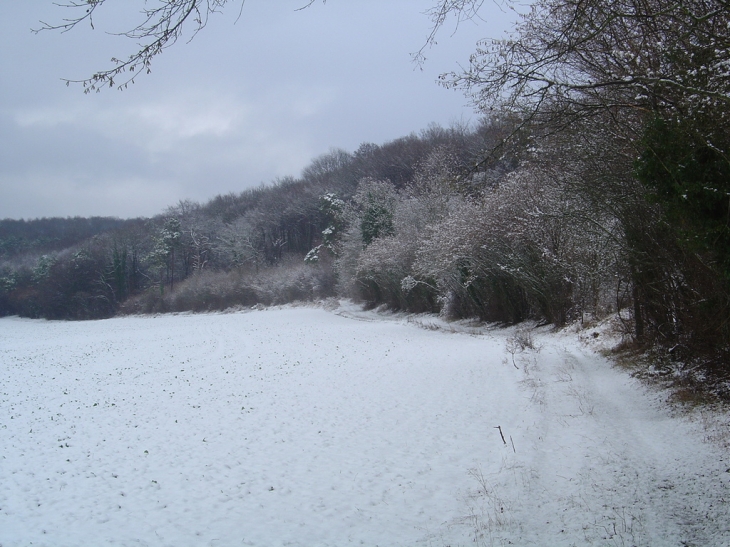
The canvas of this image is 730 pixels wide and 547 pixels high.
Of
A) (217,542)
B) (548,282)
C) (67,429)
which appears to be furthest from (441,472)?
(548,282)

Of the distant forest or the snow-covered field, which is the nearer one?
the snow-covered field

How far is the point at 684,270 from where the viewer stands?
9.11 meters

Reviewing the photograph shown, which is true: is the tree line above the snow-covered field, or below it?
above

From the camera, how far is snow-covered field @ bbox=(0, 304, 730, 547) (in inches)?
232

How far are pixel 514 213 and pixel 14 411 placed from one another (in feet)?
62.5

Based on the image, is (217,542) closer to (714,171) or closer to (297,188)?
(714,171)

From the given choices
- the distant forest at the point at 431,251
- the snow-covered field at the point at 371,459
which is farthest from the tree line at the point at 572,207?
the snow-covered field at the point at 371,459

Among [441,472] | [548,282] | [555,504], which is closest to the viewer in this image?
[555,504]

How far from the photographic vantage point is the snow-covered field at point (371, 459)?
589 cm

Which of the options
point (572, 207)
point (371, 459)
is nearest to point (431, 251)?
point (572, 207)

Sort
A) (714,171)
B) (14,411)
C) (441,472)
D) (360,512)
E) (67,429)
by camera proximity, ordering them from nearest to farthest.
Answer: (714,171) → (360,512) → (441,472) → (67,429) → (14,411)

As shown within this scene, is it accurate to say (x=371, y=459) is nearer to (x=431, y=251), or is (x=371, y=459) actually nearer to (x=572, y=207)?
(x=572, y=207)

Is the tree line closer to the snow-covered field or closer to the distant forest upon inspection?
the distant forest

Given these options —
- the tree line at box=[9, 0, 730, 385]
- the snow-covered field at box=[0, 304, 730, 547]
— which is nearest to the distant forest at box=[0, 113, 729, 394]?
the tree line at box=[9, 0, 730, 385]
